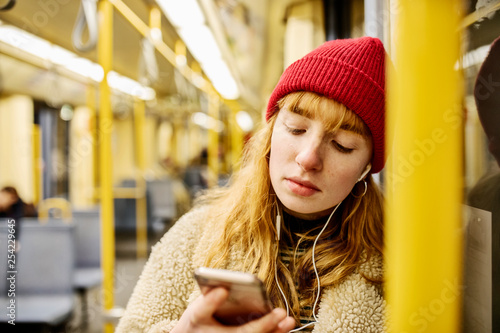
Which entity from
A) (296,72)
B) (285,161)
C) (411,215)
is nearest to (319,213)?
(285,161)

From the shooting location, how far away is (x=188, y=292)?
0.94 m

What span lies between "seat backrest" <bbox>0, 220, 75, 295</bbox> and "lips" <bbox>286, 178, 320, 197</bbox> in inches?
86.0

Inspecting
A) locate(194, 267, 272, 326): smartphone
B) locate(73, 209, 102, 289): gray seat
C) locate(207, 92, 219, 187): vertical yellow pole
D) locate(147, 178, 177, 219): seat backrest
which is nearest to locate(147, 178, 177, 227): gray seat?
locate(147, 178, 177, 219): seat backrest

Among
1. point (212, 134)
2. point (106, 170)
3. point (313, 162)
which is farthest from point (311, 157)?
point (212, 134)

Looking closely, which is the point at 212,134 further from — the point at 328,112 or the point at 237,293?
the point at 237,293

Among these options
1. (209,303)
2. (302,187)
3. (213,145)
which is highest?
(213,145)

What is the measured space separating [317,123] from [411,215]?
0.45 m

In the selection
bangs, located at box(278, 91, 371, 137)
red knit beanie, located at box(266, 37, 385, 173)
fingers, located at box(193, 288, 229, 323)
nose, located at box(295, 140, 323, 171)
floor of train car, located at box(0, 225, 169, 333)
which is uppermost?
red knit beanie, located at box(266, 37, 385, 173)

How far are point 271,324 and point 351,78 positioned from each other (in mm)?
530

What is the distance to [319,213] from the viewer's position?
3.14 feet

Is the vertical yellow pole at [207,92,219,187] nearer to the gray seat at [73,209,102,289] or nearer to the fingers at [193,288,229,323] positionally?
the gray seat at [73,209,102,289]

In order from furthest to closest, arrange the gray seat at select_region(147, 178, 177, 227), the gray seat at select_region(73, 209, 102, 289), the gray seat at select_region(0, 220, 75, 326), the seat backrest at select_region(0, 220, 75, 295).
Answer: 1. the gray seat at select_region(147, 178, 177, 227)
2. the gray seat at select_region(73, 209, 102, 289)
3. the seat backrest at select_region(0, 220, 75, 295)
4. the gray seat at select_region(0, 220, 75, 326)

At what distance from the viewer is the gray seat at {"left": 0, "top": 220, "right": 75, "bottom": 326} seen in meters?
2.27

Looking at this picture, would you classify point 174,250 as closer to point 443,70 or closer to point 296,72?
point 296,72
